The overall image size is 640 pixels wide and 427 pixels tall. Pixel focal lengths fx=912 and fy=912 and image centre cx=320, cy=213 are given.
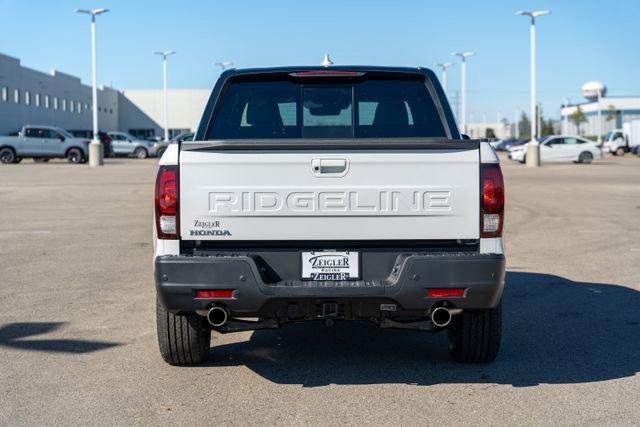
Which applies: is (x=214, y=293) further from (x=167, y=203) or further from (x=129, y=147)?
(x=129, y=147)

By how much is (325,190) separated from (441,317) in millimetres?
1038

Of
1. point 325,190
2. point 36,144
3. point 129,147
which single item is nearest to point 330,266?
point 325,190

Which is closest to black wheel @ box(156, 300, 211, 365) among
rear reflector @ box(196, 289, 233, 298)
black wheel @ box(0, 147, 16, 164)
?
rear reflector @ box(196, 289, 233, 298)

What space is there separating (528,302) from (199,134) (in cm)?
407

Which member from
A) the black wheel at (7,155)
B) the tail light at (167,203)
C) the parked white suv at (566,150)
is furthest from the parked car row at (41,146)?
the tail light at (167,203)

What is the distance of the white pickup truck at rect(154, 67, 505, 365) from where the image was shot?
5.29 m

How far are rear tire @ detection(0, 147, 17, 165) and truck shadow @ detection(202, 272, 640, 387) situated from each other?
41852mm

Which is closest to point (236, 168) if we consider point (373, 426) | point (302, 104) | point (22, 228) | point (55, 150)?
point (302, 104)

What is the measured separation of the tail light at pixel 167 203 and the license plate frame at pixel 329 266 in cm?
77

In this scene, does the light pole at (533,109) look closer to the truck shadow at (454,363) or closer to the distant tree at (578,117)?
the truck shadow at (454,363)

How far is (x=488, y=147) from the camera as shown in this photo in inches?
213

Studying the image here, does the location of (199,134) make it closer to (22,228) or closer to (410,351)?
(410,351)

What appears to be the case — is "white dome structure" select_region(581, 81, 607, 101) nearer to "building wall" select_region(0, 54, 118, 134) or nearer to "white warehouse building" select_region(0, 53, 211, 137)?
"white warehouse building" select_region(0, 53, 211, 137)

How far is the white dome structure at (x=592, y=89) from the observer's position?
118m
